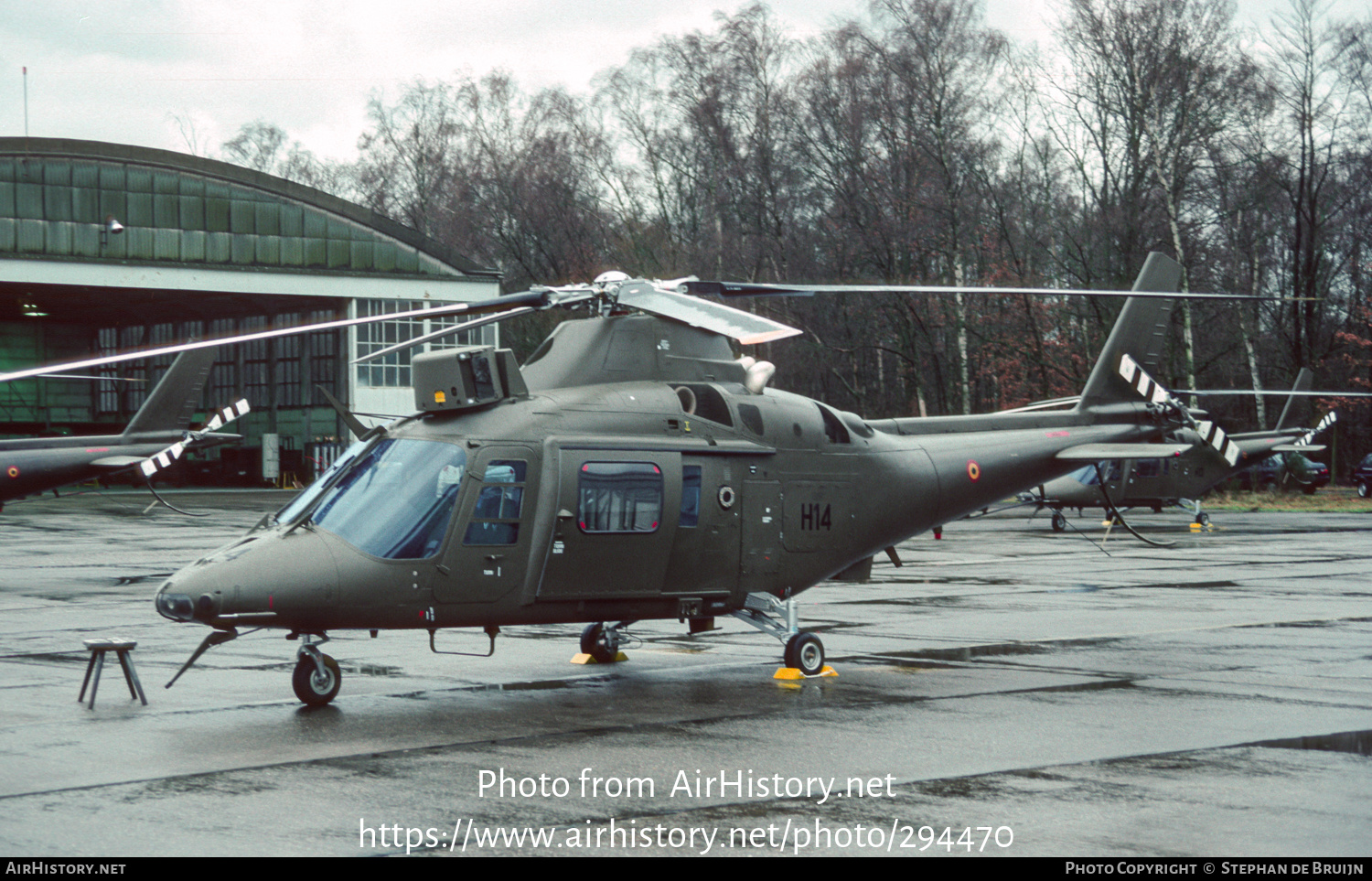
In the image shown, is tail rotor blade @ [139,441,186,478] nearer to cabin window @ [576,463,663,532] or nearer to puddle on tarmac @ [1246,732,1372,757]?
cabin window @ [576,463,663,532]

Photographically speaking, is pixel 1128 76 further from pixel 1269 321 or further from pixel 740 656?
pixel 740 656

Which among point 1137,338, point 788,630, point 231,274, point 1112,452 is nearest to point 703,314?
point 788,630

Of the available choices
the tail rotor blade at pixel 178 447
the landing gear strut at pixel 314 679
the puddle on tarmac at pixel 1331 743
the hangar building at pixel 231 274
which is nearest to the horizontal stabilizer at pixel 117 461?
the tail rotor blade at pixel 178 447

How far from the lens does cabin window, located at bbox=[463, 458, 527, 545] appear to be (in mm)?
10227

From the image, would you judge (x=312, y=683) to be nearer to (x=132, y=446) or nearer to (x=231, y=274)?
(x=132, y=446)

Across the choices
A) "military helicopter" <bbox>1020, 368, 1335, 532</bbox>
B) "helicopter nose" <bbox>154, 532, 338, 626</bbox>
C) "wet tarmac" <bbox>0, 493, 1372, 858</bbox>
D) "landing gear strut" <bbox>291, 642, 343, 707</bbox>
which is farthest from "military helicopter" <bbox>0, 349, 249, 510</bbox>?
"military helicopter" <bbox>1020, 368, 1335, 532</bbox>

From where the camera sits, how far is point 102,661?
10398 mm

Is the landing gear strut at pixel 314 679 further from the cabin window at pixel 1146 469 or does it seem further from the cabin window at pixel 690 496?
the cabin window at pixel 1146 469

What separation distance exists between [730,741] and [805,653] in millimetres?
2817

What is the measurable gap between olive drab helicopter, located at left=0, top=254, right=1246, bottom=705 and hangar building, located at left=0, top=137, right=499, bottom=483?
35983 mm

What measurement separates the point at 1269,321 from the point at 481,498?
51654mm

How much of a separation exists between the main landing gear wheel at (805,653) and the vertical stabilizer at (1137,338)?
5929 mm

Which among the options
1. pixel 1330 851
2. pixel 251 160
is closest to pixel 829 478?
pixel 1330 851

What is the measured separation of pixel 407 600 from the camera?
9.90 metres
